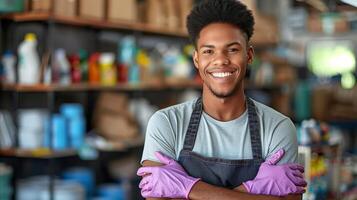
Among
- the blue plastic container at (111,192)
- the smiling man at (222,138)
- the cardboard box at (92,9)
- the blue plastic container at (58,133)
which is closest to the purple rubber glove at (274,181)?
the smiling man at (222,138)

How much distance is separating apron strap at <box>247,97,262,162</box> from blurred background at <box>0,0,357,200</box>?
1236 millimetres

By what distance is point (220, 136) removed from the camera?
6.07ft

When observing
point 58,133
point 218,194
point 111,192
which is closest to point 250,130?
point 218,194

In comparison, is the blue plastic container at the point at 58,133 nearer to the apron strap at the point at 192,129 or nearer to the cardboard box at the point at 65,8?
the cardboard box at the point at 65,8

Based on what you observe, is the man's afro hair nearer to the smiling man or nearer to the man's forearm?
the smiling man

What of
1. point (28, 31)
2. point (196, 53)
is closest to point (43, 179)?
point (28, 31)

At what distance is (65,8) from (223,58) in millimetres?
2863

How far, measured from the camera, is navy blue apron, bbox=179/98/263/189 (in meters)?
1.81

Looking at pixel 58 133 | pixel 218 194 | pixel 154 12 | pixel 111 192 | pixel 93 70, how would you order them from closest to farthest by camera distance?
pixel 218 194 → pixel 58 133 → pixel 93 70 → pixel 111 192 → pixel 154 12

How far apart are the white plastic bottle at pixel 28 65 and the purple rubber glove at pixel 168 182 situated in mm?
2705

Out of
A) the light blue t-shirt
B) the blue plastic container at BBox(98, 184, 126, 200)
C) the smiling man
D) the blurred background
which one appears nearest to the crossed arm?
the smiling man

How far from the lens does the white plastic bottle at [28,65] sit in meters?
4.29

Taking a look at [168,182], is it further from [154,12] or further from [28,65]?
[154,12]

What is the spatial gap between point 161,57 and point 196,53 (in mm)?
4139
